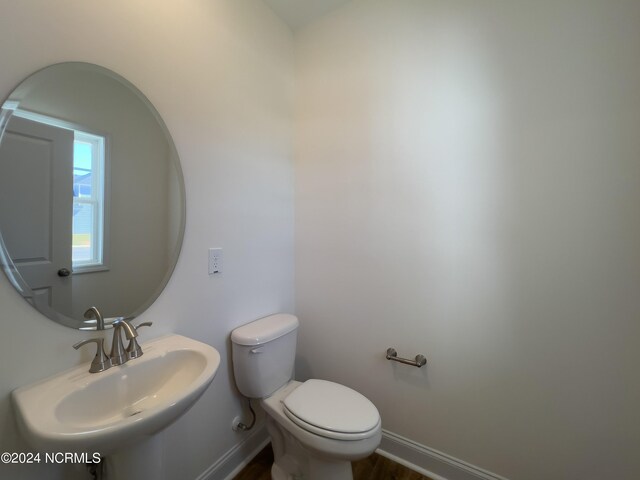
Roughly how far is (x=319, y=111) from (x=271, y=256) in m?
0.97

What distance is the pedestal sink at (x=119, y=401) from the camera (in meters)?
0.59

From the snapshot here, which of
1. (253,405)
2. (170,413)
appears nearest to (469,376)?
(253,405)

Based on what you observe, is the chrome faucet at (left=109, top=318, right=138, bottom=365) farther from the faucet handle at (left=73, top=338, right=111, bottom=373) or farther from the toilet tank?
the toilet tank

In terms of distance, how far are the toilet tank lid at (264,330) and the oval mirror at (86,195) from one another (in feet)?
1.46

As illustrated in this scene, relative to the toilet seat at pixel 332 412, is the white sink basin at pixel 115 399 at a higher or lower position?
higher

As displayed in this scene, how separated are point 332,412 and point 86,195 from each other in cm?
127

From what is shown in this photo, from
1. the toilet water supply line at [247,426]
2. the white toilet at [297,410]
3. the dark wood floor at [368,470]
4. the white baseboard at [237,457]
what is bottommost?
the dark wood floor at [368,470]

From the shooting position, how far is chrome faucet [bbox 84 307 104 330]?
0.87 metres

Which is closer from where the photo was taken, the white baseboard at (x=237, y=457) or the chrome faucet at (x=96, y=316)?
the chrome faucet at (x=96, y=316)

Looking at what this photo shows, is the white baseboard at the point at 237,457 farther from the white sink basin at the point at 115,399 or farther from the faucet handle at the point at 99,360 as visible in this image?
the faucet handle at the point at 99,360

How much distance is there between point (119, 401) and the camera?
852 mm

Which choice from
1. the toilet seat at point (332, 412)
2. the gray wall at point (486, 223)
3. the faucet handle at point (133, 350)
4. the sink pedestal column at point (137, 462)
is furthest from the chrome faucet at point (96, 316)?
the gray wall at point (486, 223)

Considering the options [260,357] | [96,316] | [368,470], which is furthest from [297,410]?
[96,316]

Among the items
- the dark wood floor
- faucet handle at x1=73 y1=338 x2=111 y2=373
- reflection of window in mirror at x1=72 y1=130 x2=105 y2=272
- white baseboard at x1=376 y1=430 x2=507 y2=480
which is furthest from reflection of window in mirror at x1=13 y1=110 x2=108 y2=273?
white baseboard at x1=376 y1=430 x2=507 y2=480
